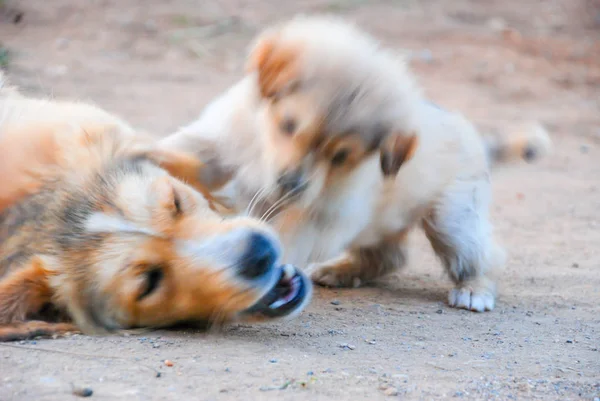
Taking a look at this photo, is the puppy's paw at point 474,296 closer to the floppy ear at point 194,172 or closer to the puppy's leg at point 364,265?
the puppy's leg at point 364,265

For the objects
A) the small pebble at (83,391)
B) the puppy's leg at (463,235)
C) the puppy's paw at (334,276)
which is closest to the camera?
the small pebble at (83,391)

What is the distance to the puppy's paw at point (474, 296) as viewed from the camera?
15.4ft

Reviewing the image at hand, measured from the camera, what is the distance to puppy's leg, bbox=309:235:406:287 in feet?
17.4

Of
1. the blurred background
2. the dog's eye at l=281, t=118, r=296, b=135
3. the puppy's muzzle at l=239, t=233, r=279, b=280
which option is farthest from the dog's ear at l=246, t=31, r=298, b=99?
the blurred background

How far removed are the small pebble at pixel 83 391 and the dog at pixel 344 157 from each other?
1669 mm

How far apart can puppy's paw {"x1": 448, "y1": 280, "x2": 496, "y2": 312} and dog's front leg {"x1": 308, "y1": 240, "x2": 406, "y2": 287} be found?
571 mm

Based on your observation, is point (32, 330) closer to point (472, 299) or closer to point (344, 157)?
point (344, 157)

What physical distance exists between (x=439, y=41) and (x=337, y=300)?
8152 millimetres

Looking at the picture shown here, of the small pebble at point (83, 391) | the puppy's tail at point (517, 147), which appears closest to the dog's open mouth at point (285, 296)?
the small pebble at point (83, 391)

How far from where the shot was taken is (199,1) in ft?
42.4

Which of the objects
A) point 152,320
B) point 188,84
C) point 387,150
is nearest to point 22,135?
point 152,320

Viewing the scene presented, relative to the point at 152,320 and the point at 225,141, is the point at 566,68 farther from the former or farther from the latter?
the point at 152,320

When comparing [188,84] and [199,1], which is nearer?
[188,84]

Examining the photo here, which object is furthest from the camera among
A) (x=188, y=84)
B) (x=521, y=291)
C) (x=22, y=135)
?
(x=188, y=84)
